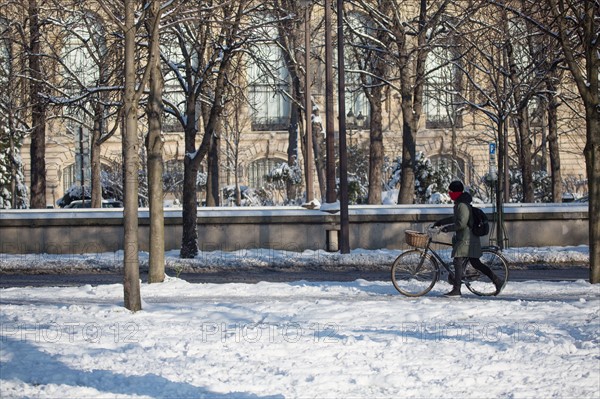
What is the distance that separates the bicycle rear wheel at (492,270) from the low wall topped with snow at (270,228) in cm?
1024

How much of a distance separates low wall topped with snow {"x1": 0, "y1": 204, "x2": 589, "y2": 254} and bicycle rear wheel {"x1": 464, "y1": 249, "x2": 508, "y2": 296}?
1024 cm

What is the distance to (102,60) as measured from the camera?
72.6 ft

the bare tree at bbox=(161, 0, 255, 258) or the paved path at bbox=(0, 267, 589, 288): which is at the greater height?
the bare tree at bbox=(161, 0, 255, 258)

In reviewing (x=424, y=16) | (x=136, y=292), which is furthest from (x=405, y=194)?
(x=136, y=292)

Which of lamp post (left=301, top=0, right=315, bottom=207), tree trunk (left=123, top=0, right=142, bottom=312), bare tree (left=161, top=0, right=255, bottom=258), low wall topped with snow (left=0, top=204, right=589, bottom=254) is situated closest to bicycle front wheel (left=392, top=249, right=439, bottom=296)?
tree trunk (left=123, top=0, right=142, bottom=312)

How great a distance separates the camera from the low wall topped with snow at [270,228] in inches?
973

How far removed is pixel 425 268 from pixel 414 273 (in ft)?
0.62

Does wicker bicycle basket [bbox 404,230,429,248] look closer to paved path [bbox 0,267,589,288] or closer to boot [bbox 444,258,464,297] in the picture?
boot [bbox 444,258,464,297]

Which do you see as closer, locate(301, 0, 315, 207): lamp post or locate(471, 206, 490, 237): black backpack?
locate(471, 206, 490, 237): black backpack

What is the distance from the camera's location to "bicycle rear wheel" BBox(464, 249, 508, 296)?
13945 millimetres

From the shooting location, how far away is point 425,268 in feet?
46.5

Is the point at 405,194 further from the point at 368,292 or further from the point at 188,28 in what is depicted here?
the point at 368,292

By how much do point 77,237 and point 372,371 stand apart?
17.7m

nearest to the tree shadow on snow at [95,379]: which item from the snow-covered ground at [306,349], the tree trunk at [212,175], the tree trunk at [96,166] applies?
the snow-covered ground at [306,349]
